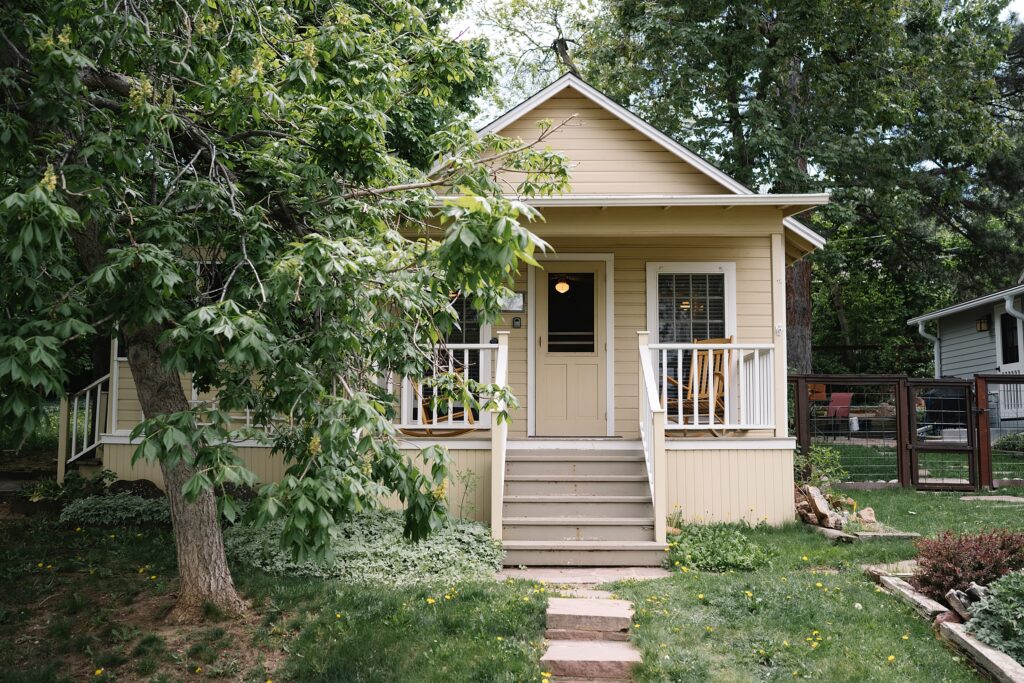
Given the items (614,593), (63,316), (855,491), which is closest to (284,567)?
(614,593)

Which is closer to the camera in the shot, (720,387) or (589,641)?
(589,641)

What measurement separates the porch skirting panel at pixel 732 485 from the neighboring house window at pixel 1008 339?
39.6 feet


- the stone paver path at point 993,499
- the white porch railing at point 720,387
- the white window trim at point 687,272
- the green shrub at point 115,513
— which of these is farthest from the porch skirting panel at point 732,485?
the green shrub at point 115,513

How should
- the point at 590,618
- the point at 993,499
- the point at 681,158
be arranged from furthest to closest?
1. the point at 681,158
2. the point at 993,499
3. the point at 590,618

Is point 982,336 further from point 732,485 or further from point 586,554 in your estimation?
point 586,554

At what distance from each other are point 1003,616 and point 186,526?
510 centimetres

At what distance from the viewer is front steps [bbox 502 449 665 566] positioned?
6887 mm

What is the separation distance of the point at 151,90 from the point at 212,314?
1.44 metres

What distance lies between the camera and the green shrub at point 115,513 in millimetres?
7655

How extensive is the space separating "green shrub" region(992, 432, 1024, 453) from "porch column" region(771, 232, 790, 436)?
22.3 feet

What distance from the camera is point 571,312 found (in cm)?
951

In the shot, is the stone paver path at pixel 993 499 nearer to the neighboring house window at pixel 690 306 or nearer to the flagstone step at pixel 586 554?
the neighboring house window at pixel 690 306


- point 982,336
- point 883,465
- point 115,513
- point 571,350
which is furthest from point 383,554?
point 982,336

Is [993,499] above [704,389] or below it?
below
